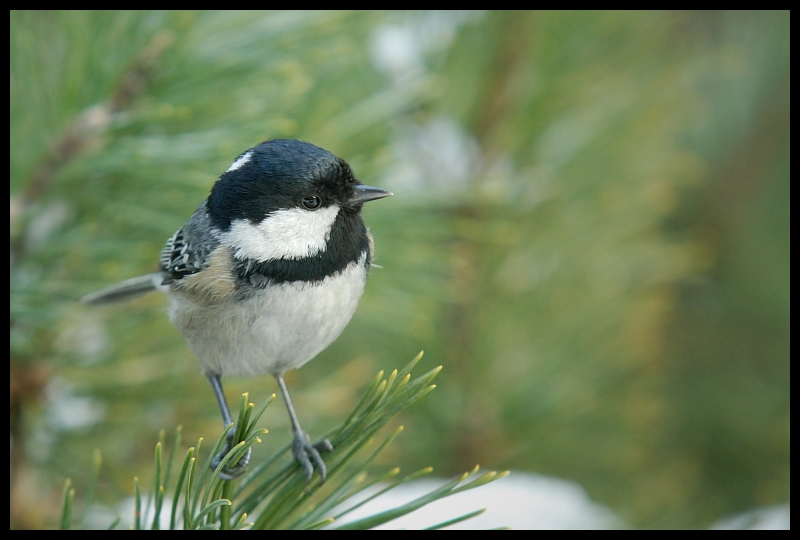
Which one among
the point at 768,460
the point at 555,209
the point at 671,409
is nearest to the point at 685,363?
the point at 671,409

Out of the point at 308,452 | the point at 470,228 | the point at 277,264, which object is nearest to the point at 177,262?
the point at 277,264

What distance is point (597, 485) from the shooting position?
4.96 feet

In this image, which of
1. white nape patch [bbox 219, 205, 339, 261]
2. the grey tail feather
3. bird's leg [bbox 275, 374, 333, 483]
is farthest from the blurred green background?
bird's leg [bbox 275, 374, 333, 483]

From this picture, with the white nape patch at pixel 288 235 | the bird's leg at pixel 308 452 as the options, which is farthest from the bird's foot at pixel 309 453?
the white nape patch at pixel 288 235

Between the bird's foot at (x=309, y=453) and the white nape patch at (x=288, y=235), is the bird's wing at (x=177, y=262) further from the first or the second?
the bird's foot at (x=309, y=453)

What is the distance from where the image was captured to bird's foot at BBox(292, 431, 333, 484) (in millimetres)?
667

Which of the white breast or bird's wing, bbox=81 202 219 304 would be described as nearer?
the white breast

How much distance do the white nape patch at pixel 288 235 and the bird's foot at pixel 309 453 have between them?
0.61 feet

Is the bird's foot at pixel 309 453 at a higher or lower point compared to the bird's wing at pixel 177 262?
lower

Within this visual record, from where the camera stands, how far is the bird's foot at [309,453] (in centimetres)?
67

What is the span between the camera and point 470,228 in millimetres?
1296

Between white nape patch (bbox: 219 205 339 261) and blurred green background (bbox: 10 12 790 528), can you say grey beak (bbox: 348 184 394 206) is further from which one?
blurred green background (bbox: 10 12 790 528)

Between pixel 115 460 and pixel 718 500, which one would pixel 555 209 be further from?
pixel 115 460
